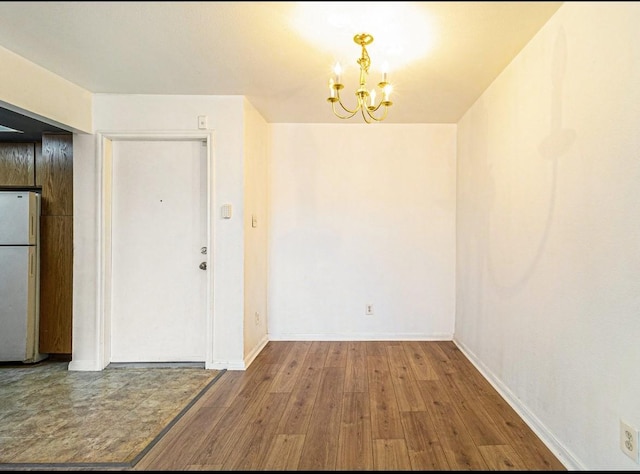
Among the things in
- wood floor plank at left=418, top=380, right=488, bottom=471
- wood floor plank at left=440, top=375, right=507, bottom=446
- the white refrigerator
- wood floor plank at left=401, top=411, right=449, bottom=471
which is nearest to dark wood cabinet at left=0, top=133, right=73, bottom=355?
the white refrigerator

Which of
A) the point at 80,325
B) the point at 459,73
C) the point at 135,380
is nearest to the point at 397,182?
the point at 459,73

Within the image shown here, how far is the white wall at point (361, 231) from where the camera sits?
364cm

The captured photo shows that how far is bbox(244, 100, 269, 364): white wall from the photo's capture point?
9.74 feet

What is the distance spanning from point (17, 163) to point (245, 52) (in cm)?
273

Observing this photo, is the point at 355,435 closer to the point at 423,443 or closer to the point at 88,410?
the point at 423,443

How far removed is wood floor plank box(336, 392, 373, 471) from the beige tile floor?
1.07 metres

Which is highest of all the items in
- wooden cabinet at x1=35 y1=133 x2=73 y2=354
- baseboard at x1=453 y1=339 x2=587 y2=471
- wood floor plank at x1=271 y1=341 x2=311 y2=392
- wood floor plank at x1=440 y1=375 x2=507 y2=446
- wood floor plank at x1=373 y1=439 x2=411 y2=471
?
wooden cabinet at x1=35 y1=133 x2=73 y2=354

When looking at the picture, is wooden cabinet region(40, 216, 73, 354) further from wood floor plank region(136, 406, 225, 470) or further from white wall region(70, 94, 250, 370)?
wood floor plank region(136, 406, 225, 470)

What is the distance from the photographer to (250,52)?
2145 mm

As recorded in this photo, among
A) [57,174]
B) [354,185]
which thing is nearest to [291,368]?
[354,185]

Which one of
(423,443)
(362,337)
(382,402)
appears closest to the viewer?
(423,443)

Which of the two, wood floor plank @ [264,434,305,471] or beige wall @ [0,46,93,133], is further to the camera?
beige wall @ [0,46,93,133]

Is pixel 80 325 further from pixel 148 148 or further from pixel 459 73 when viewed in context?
pixel 459 73

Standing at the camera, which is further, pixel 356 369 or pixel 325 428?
pixel 356 369
